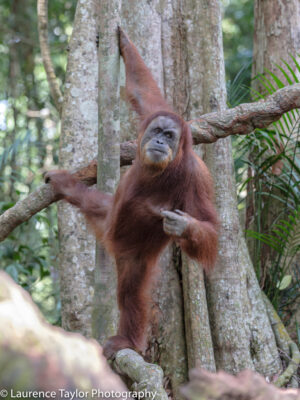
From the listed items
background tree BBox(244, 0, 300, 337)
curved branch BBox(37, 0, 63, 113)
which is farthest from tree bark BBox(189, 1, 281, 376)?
curved branch BBox(37, 0, 63, 113)

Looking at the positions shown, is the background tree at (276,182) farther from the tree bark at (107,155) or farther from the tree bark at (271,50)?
the tree bark at (107,155)

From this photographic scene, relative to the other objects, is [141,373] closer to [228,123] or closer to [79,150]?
[228,123]

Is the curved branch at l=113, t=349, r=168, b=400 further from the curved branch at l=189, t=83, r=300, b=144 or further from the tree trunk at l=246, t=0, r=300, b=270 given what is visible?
the tree trunk at l=246, t=0, r=300, b=270

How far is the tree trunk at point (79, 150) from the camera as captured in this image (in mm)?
4875

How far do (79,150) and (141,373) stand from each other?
292 cm

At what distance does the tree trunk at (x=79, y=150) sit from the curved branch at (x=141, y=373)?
1798 mm

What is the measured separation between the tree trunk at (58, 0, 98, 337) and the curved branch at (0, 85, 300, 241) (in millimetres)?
1214

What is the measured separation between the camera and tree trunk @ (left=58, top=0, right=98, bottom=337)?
4.88 m

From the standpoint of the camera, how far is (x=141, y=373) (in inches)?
104

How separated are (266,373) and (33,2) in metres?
8.79

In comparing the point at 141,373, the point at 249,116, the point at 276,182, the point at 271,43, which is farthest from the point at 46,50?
the point at 141,373

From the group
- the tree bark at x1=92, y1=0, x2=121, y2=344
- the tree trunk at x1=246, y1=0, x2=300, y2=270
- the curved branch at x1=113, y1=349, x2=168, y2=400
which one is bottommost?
the curved branch at x1=113, y1=349, x2=168, y2=400

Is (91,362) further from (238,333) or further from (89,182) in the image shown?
(238,333)

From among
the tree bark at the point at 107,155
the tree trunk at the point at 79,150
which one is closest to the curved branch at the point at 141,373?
the tree bark at the point at 107,155
